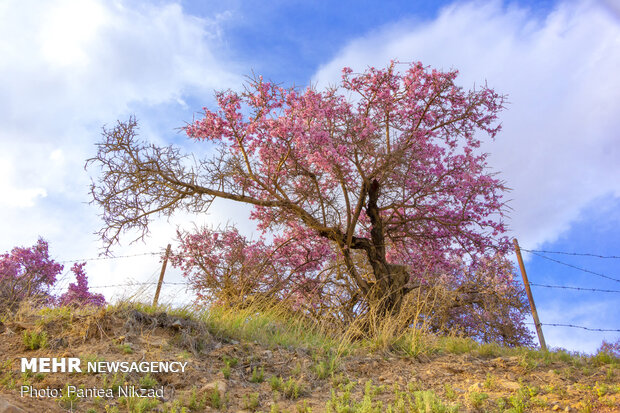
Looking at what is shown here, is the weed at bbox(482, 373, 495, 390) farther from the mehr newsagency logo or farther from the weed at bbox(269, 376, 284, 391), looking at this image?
the mehr newsagency logo

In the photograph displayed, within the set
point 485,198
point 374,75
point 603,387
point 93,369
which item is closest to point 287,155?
point 374,75

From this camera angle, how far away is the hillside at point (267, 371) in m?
4.47

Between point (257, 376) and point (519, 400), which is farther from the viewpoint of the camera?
point (257, 376)

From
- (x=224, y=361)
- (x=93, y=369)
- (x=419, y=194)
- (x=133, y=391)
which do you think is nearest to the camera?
(x=133, y=391)

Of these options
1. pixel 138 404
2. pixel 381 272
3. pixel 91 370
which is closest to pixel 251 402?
pixel 138 404

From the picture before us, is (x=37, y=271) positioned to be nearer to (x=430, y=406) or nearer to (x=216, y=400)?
(x=216, y=400)

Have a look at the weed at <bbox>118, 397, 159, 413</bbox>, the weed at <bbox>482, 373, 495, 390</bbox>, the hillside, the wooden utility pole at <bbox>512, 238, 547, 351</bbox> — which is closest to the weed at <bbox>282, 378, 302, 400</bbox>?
the hillside

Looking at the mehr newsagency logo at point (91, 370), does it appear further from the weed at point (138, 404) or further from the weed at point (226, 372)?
the weed at point (226, 372)

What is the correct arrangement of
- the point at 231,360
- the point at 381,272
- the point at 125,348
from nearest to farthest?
1. the point at 125,348
2. the point at 231,360
3. the point at 381,272

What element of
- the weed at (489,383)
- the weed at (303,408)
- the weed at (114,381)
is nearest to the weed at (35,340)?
the weed at (114,381)

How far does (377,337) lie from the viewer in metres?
6.67

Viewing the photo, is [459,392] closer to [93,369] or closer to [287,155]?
[93,369]

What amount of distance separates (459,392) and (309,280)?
564 cm

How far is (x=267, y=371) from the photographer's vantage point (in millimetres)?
5469
